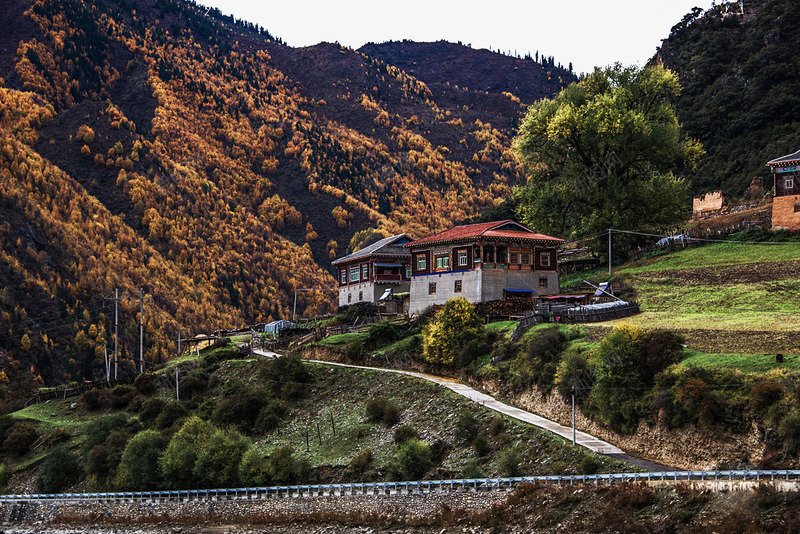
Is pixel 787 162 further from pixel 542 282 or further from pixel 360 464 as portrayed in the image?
pixel 360 464

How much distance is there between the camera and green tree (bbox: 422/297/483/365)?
6112 centimetres

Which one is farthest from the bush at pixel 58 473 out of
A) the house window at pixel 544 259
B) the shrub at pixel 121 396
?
the house window at pixel 544 259

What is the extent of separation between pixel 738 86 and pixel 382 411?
8971 cm

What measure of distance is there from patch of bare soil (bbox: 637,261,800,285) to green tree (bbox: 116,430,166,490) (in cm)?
3749

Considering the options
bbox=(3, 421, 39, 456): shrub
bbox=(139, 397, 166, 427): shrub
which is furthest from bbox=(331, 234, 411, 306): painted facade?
bbox=(3, 421, 39, 456): shrub

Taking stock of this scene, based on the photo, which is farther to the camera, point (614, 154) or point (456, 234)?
point (614, 154)

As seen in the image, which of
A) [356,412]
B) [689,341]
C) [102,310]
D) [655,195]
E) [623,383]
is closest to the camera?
[623,383]

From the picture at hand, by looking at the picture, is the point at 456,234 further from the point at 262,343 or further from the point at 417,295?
the point at 262,343

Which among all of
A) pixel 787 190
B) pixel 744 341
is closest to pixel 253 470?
pixel 744 341

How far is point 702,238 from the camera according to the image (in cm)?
7831

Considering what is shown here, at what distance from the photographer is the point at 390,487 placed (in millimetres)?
43969

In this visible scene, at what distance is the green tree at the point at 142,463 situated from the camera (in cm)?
5847

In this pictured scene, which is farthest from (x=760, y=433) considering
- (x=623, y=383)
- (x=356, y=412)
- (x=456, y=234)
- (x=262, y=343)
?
(x=262, y=343)

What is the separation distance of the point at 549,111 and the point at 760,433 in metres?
50.8
